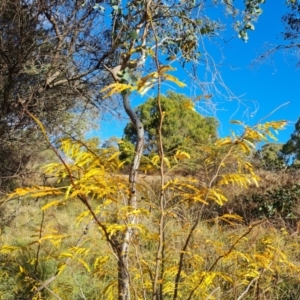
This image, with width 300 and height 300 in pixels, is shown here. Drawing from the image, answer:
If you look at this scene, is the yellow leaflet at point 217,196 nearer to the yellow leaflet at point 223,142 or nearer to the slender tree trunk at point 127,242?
the yellow leaflet at point 223,142

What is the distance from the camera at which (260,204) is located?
8.01 m

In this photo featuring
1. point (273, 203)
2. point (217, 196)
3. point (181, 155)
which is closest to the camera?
point (217, 196)

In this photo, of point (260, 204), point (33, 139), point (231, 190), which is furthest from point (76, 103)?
point (231, 190)

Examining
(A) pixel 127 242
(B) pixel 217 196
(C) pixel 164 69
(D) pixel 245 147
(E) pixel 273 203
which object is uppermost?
(E) pixel 273 203

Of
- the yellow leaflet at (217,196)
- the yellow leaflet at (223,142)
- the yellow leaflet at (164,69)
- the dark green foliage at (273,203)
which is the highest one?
the dark green foliage at (273,203)

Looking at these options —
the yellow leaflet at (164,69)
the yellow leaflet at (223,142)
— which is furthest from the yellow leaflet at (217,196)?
the yellow leaflet at (164,69)

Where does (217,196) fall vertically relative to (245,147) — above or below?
below

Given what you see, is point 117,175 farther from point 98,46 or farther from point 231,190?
point 231,190

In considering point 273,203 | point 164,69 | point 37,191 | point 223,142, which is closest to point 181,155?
point 223,142

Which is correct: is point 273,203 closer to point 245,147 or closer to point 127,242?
point 127,242

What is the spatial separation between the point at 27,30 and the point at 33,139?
4.88 ft

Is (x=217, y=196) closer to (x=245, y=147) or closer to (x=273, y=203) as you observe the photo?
(x=245, y=147)

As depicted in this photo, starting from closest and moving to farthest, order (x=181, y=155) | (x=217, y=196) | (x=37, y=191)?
1. (x=37, y=191)
2. (x=217, y=196)
3. (x=181, y=155)

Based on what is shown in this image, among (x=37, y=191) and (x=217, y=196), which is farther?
(x=217, y=196)
